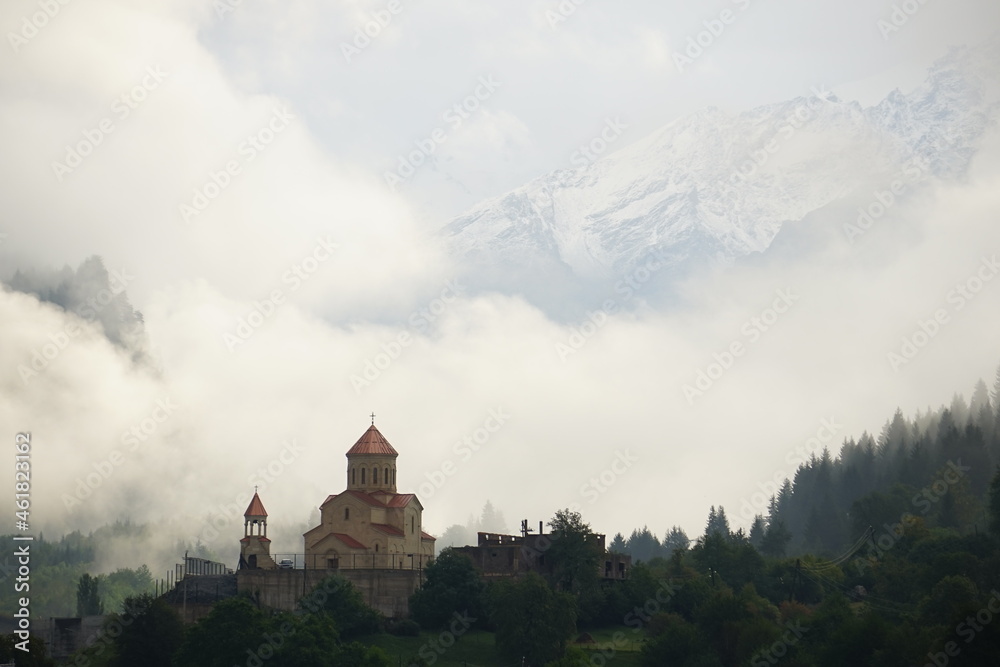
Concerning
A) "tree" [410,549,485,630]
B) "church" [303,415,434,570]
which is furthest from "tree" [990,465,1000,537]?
"church" [303,415,434,570]

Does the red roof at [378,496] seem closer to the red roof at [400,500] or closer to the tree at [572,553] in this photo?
the red roof at [400,500]

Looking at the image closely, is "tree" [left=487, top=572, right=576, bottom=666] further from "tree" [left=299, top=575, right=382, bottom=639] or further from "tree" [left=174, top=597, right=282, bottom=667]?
"tree" [left=174, top=597, right=282, bottom=667]

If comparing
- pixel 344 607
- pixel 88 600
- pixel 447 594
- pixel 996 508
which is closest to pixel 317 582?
pixel 344 607

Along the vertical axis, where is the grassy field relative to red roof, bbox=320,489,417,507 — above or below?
below

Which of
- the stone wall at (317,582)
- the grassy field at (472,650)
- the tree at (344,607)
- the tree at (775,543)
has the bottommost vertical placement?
the grassy field at (472,650)

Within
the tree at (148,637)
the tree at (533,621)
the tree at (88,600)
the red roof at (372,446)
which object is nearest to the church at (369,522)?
the red roof at (372,446)

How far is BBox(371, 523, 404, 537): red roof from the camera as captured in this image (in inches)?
4993

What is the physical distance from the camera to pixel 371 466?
433ft

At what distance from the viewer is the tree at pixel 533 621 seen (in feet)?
359

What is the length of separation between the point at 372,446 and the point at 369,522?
8.88 m

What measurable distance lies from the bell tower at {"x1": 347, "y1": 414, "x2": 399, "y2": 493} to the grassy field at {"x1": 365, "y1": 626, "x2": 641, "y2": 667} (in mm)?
18575

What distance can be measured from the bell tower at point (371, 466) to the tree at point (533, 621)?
73.3 feet

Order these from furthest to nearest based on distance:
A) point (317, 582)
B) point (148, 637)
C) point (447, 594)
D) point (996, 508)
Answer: point (996, 508) → point (317, 582) → point (447, 594) → point (148, 637)

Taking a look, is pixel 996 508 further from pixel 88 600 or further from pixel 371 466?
pixel 88 600
